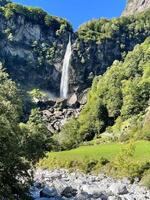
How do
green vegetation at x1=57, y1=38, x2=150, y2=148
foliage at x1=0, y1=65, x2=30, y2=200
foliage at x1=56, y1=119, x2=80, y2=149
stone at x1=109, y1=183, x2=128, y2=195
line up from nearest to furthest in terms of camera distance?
foliage at x1=0, y1=65, x2=30, y2=200
stone at x1=109, y1=183, x2=128, y2=195
foliage at x1=56, y1=119, x2=80, y2=149
green vegetation at x1=57, y1=38, x2=150, y2=148

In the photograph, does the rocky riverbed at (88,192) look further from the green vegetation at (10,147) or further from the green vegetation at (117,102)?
the green vegetation at (117,102)

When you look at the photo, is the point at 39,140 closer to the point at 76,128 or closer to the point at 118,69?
the point at 76,128

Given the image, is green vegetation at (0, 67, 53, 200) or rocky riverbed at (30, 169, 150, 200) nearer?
green vegetation at (0, 67, 53, 200)

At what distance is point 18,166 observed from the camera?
92.1ft

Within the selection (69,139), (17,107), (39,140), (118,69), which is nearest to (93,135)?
(69,139)

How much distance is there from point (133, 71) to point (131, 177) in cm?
13421

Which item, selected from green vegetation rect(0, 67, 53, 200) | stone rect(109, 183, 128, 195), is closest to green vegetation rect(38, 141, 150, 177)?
stone rect(109, 183, 128, 195)

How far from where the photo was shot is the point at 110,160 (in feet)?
243

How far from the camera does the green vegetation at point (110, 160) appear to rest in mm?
62688

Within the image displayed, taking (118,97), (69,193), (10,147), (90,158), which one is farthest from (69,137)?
(10,147)

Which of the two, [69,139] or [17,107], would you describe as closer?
[17,107]

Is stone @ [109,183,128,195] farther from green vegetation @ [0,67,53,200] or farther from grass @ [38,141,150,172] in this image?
green vegetation @ [0,67,53,200]

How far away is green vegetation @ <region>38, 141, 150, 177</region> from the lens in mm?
62688

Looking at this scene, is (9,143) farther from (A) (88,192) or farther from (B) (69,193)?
(A) (88,192)
